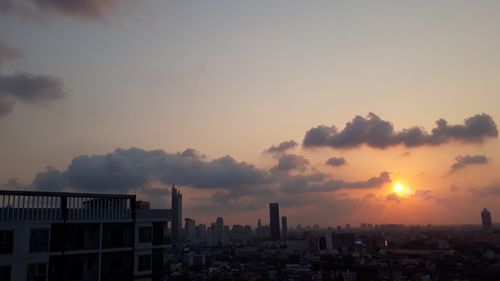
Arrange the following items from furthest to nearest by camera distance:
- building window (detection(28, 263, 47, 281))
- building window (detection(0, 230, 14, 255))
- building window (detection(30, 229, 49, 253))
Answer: building window (detection(30, 229, 49, 253))
building window (detection(28, 263, 47, 281))
building window (detection(0, 230, 14, 255))

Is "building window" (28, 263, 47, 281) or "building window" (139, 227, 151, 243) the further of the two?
"building window" (139, 227, 151, 243)

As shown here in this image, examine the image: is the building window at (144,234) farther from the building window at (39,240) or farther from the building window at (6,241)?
the building window at (6,241)

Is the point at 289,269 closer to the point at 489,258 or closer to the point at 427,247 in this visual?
the point at 489,258

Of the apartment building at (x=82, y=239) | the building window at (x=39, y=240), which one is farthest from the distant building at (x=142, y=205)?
the building window at (x=39, y=240)

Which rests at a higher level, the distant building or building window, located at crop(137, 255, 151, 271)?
the distant building

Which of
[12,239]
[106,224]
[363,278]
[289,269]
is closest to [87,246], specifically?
[106,224]

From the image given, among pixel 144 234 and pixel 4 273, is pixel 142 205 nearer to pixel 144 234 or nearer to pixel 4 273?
pixel 144 234

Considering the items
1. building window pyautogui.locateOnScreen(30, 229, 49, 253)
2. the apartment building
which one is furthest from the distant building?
building window pyautogui.locateOnScreen(30, 229, 49, 253)

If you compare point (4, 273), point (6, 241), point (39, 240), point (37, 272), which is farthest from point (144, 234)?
point (4, 273)

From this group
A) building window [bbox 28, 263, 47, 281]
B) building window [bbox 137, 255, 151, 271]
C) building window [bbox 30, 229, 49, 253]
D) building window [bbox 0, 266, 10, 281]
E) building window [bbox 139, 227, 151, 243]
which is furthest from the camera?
building window [bbox 139, 227, 151, 243]

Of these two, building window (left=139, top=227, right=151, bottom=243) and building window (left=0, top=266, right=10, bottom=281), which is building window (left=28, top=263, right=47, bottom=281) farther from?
building window (left=139, top=227, right=151, bottom=243)
